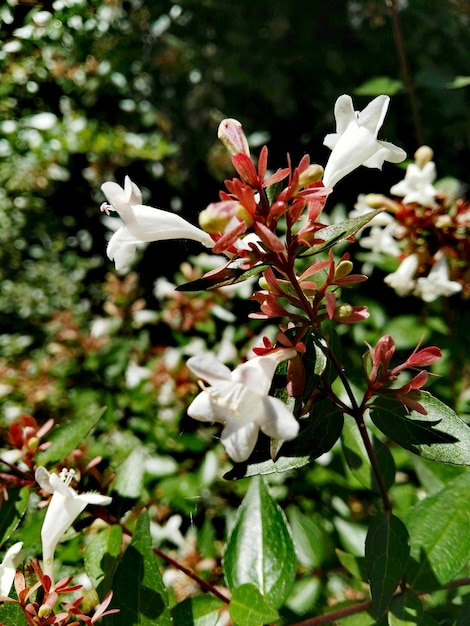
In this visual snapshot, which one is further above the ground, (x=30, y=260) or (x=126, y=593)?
(x=126, y=593)

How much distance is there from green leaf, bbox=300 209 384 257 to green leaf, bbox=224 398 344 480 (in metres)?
0.22

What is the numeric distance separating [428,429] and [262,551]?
35 cm

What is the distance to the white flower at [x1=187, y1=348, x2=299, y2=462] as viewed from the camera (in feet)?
2.12

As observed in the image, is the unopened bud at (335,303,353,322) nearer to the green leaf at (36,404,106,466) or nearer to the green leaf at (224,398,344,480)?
the green leaf at (224,398,344,480)

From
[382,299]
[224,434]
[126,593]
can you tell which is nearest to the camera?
[224,434]

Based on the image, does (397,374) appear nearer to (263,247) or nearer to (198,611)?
(263,247)

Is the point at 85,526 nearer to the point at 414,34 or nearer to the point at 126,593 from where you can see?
the point at 126,593

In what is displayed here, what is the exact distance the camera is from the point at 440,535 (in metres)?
0.94

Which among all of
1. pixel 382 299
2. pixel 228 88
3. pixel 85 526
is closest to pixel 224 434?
pixel 85 526

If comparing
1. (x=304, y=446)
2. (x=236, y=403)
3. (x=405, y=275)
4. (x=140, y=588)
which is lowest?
(x=405, y=275)

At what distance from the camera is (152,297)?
2264 millimetres

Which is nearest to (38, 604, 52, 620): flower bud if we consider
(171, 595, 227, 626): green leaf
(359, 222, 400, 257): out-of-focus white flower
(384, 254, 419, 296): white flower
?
(171, 595, 227, 626): green leaf

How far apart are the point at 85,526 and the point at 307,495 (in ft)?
2.75

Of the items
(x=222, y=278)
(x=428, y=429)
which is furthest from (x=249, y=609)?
(x=222, y=278)
